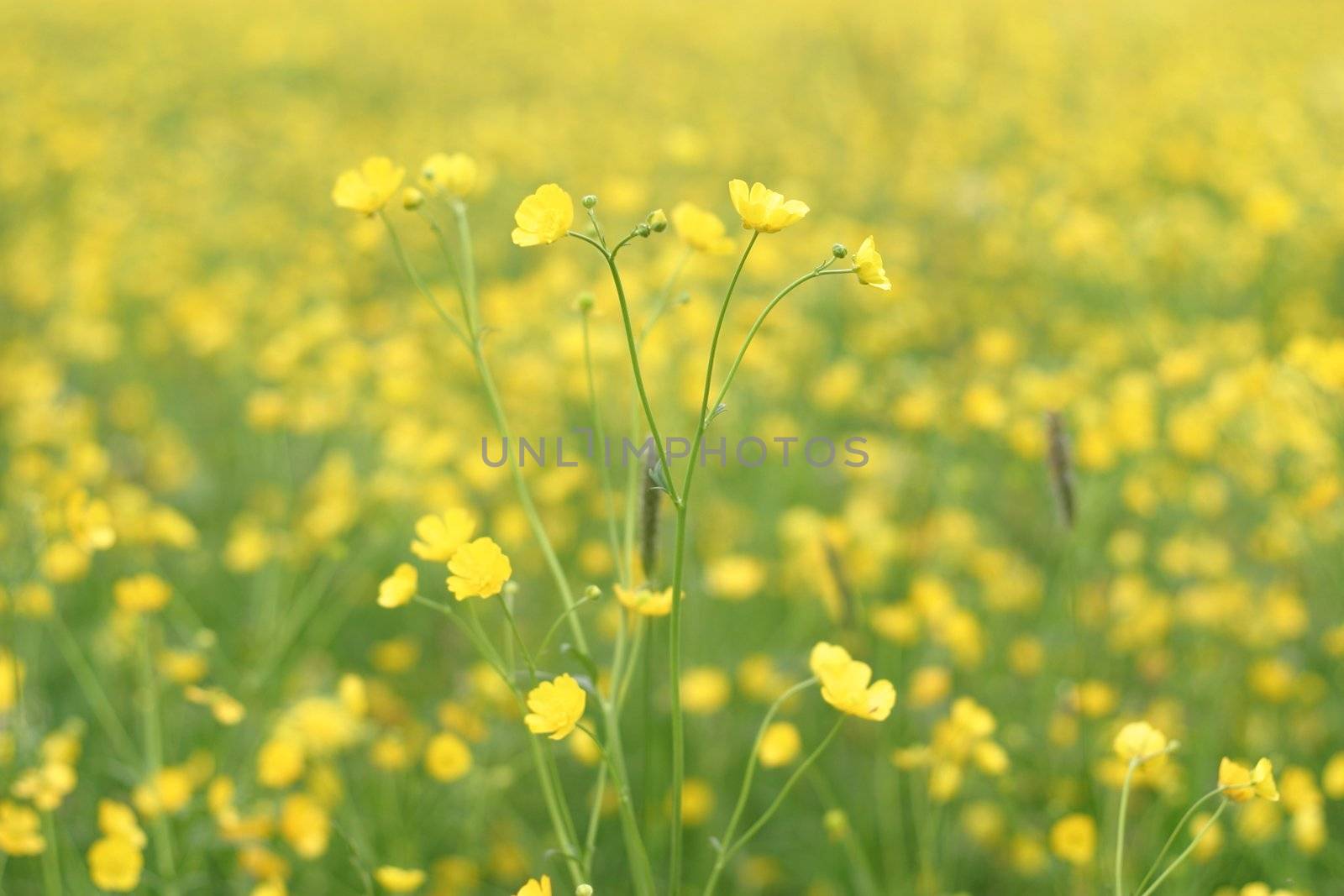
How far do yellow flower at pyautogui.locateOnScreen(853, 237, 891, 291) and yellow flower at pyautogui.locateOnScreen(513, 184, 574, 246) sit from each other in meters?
0.27

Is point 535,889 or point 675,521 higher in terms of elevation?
point 535,889

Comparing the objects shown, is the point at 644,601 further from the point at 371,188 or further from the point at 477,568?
the point at 371,188

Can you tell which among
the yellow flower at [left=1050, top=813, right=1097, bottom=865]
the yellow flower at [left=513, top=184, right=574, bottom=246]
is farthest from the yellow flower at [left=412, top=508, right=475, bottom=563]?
the yellow flower at [left=1050, top=813, right=1097, bottom=865]

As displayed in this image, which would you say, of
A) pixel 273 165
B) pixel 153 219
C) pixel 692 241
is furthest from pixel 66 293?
pixel 692 241

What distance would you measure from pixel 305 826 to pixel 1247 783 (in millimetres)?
1175

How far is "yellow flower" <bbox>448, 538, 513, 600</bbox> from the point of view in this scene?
109 cm

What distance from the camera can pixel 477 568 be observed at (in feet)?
3.60

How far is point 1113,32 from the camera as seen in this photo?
777 centimetres

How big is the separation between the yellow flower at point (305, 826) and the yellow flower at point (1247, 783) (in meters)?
1.11

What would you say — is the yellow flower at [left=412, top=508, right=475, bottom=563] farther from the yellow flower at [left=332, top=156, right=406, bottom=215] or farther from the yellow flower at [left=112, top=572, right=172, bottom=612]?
the yellow flower at [left=112, top=572, right=172, bottom=612]

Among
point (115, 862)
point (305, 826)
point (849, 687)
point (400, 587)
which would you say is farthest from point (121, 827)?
point (849, 687)

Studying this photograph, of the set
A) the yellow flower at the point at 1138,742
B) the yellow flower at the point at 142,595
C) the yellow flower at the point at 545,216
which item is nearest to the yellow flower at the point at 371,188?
the yellow flower at the point at 545,216

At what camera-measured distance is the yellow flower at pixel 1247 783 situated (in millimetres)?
1067

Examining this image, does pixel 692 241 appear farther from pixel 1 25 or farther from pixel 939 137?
pixel 1 25
